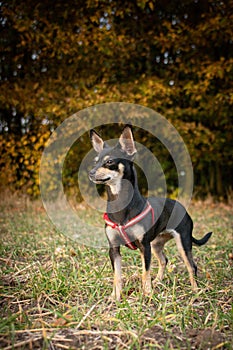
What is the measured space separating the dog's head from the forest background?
5.08 m

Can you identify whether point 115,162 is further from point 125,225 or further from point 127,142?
point 125,225

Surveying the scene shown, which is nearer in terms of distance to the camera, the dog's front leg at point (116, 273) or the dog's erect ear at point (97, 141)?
the dog's front leg at point (116, 273)

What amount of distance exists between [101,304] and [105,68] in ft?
21.7

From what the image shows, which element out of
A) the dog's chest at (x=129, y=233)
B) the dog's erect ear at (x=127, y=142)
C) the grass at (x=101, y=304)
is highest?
the dog's erect ear at (x=127, y=142)

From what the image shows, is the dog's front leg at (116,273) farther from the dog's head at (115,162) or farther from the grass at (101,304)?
the dog's head at (115,162)

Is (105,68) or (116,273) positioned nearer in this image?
(116,273)

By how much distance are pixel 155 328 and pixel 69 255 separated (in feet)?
6.02

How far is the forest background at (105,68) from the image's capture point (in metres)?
8.04

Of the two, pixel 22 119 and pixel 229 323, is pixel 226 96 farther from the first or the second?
pixel 229 323

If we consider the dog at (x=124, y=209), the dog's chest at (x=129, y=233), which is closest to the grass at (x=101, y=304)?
the dog at (x=124, y=209)

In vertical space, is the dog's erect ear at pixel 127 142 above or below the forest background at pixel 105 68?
below

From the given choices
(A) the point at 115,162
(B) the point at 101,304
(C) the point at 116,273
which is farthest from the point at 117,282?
(A) the point at 115,162

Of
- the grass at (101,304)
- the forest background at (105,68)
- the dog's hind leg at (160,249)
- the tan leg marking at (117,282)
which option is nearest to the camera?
the grass at (101,304)

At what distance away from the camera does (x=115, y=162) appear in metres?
2.98
